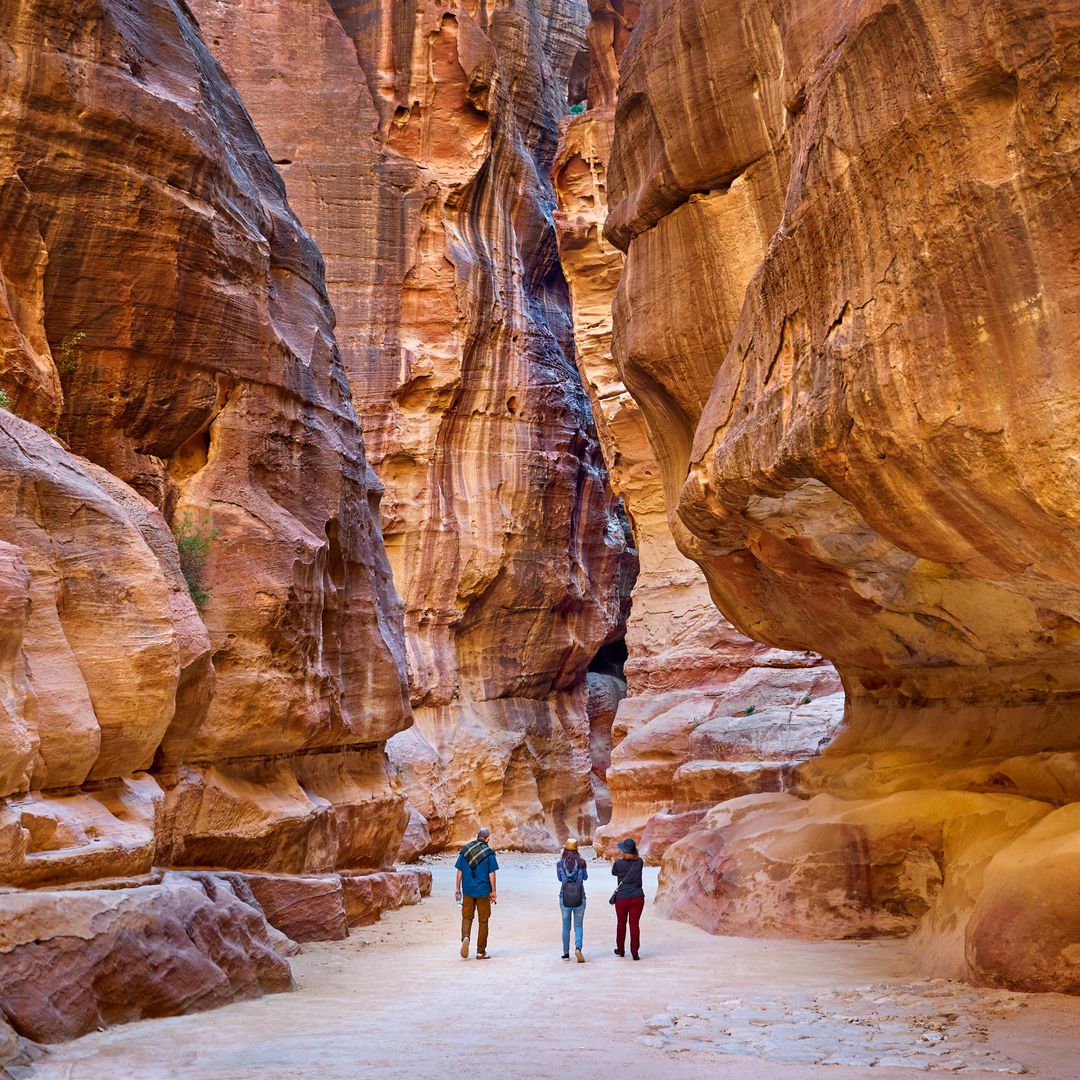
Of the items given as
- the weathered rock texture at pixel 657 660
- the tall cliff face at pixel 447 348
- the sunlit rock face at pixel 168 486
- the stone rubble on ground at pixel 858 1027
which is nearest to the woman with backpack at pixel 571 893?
the stone rubble on ground at pixel 858 1027

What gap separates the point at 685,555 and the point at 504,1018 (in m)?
8.18

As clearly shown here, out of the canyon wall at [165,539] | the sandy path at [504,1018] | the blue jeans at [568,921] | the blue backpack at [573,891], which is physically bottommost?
the sandy path at [504,1018]

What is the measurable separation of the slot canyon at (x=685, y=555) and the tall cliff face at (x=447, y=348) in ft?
26.3

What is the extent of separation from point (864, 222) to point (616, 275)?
24.0 metres

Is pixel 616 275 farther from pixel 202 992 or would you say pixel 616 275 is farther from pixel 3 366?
pixel 202 992

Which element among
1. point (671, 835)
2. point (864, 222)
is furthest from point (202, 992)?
point (671, 835)

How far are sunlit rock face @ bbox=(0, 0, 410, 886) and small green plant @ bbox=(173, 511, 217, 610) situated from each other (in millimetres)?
52

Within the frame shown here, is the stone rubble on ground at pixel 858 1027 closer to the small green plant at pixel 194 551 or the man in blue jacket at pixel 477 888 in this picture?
the man in blue jacket at pixel 477 888

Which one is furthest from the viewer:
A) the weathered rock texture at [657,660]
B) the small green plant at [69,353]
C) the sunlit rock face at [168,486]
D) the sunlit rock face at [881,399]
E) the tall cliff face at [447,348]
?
the tall cliff face at [447,348]

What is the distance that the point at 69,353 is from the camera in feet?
41.7

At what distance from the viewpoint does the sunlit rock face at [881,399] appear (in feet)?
22.7

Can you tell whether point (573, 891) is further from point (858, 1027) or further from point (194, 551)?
point (194, 551)

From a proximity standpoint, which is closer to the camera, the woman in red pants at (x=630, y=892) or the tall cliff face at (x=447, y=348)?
the woman in red pants at (x=630, y=892)

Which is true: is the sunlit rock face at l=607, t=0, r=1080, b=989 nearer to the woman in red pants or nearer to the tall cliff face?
the woman in red pants
